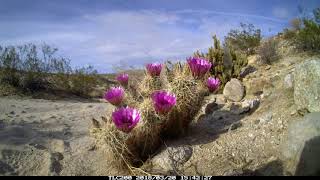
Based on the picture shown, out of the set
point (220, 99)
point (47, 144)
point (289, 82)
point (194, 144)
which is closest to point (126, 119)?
point (194, 144)

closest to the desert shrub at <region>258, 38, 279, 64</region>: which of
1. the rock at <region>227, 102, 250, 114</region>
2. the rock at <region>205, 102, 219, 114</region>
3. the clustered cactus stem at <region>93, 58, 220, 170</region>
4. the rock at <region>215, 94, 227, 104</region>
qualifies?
the rock at <region>215, 94, 227, 104</region>

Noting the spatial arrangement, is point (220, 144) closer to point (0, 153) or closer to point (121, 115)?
point (121, 115)

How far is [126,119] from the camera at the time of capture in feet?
13.9

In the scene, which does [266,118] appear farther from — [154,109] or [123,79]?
[123,79]

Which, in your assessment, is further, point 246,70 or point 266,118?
point 246,70

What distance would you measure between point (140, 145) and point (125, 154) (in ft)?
0.81

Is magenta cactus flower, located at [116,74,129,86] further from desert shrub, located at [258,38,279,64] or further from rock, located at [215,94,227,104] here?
desert shrub, located at [258,38,279,64]

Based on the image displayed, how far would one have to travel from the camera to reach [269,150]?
4.48 m

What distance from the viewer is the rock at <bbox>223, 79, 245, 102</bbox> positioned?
23.7ft

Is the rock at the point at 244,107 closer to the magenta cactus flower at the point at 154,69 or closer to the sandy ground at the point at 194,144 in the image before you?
the sandy ground at the point at 194,144

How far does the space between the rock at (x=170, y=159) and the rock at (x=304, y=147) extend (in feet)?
3.66

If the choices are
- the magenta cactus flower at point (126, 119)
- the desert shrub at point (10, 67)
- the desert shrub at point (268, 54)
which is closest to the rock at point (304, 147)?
the magenta cactus flower at point (126, 119)

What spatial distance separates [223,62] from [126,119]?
460 centimetres

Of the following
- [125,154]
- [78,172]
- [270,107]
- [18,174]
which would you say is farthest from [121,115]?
[270,107]
